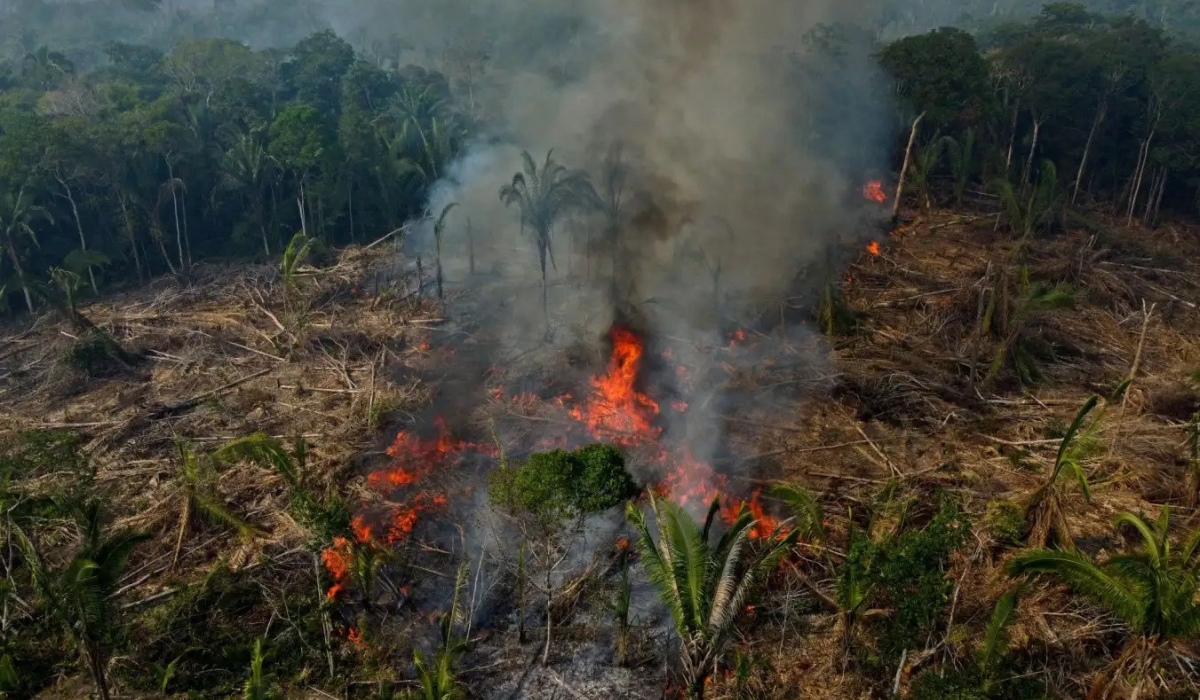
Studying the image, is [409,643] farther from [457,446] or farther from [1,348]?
[1,348]

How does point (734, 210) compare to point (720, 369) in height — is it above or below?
above

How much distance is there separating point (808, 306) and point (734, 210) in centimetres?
429

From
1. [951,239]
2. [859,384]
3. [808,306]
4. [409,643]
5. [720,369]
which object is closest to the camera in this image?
[409,643]

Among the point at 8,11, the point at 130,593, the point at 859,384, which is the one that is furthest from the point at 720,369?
the point at 8,11

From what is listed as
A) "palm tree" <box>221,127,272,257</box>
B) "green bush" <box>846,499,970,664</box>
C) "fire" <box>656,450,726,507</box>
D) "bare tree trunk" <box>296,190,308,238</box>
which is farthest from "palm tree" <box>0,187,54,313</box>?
"green bush" <box>846,499,970,664</box>

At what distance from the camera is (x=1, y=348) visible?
77.2 ft

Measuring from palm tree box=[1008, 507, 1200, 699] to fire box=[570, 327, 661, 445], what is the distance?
8980mm

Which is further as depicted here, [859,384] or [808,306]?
[808,306]

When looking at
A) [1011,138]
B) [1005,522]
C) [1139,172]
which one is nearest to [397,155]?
[1011,138]

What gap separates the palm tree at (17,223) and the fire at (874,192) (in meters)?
33.1

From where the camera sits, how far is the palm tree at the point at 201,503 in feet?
44.9

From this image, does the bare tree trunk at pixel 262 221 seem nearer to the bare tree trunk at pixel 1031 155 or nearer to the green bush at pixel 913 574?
the green bush at pixel 913 574

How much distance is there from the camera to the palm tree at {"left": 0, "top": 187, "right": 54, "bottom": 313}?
25.5m

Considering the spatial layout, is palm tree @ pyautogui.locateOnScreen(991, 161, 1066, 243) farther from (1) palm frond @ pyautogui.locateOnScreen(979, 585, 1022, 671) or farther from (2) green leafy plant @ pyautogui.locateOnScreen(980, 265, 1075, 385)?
(1) palm frond @ pyautogui.locateOnScreen(979, 585, 1022, 671)
